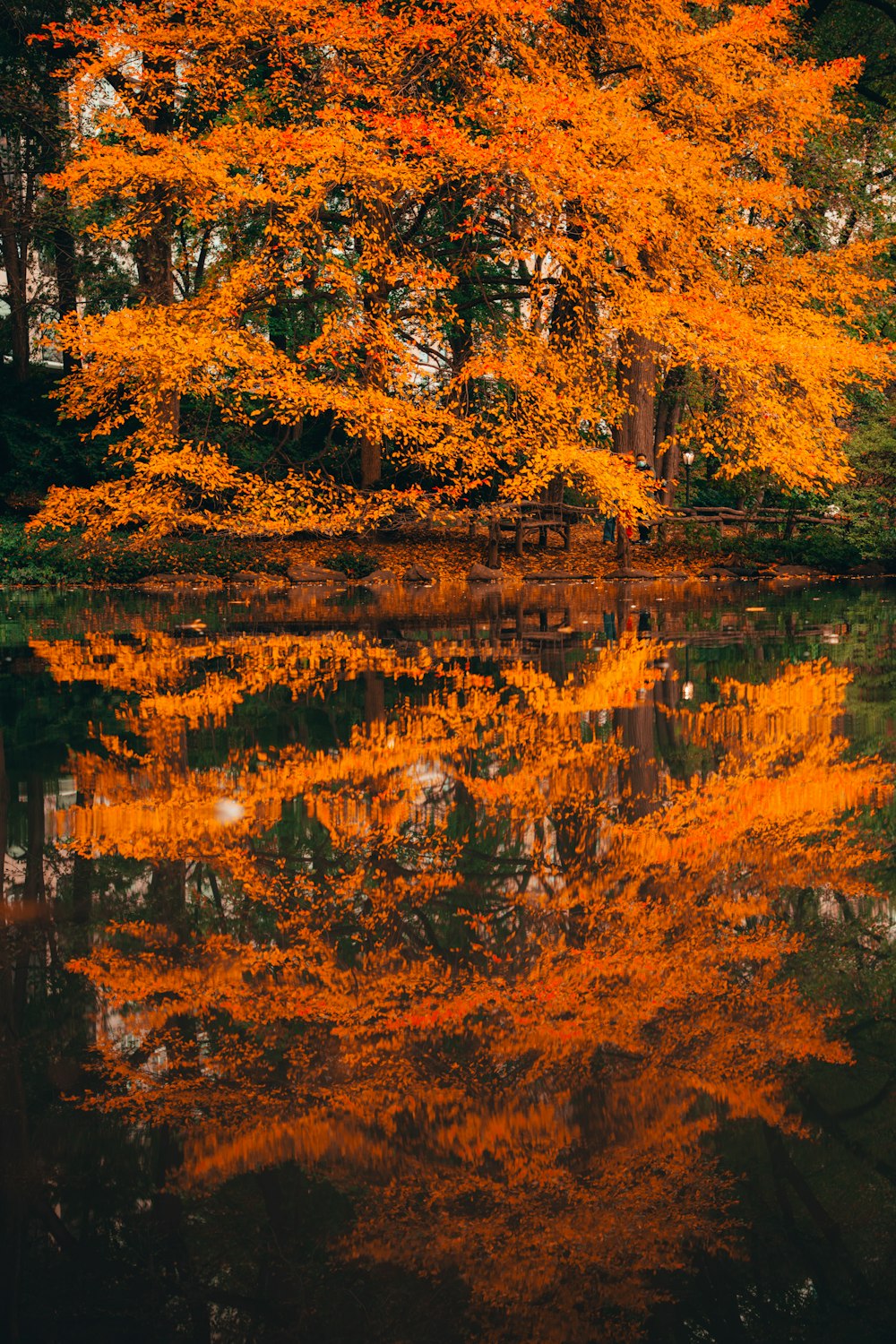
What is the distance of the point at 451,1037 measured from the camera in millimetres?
3500

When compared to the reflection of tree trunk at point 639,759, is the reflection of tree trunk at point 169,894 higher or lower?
higher

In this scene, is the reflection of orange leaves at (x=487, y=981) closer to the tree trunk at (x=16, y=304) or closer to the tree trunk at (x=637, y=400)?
the tree trunk at (x=637, y=400)

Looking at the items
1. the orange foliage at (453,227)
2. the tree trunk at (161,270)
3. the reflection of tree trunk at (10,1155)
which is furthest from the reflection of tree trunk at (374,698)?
the tree trunk at (161,270)

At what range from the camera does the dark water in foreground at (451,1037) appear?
2.35 meters

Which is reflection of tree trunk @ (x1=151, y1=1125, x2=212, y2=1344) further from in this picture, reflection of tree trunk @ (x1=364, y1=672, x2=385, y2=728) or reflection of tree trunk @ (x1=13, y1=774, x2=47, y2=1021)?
reflection of tree trunk @ (x1=364, y1=672, x2=385, y2=728)

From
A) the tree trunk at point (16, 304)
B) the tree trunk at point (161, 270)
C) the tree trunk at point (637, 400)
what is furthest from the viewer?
the tree trunk at point (16, 304)

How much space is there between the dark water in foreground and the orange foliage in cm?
1794

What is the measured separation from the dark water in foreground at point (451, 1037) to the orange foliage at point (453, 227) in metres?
17.9

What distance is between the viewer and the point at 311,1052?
341 cm

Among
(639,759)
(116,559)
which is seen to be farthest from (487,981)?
(116,559)

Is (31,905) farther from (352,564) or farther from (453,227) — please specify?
(453,227)

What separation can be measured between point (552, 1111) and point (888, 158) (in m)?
33.1

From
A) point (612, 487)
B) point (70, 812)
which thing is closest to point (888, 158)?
point (612, 487)

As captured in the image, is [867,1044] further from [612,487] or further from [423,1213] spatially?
[612,487]
